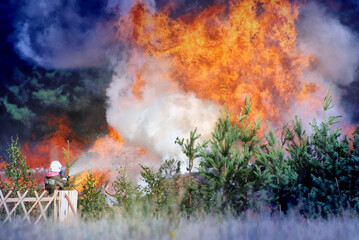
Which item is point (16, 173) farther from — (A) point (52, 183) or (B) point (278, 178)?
(B) point (278, 178)

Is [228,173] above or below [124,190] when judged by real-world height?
above

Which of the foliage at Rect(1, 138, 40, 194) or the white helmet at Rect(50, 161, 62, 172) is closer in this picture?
the white helmet at Rect(50, 161, 62, 172)

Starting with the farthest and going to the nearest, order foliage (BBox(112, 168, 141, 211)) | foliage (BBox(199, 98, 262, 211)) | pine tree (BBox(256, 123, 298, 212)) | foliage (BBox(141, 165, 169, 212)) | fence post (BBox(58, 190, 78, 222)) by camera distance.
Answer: foliage (BBox(112, 168, 141, 211)) → foliage (BBox(141, 165, 169, 212)) → pine tree (BBox(256, 123, 298, 212)) → foliage (BBox(199, 98, 262, 211)) → fence post (BBox(58, 190, 78, 222))

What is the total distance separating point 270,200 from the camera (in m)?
11.2

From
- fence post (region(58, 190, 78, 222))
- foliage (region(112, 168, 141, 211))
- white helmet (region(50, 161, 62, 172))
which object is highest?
white helmet (region(50, 161, 62, 172))

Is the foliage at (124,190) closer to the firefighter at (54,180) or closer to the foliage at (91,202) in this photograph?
the foliage at (91,202)

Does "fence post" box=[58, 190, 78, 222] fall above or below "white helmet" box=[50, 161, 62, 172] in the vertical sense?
below

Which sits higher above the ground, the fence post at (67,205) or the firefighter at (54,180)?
the firefighter at (54,180)

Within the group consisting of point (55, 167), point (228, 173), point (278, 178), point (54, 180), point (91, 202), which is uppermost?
point (55, 167)

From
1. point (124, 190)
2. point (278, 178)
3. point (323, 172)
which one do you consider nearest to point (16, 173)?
point (124, 190)

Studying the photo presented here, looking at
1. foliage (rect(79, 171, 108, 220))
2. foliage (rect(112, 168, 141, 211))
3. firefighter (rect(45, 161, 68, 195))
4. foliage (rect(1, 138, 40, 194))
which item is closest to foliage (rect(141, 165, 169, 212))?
foliage (rect(112, 168, 141, 211))

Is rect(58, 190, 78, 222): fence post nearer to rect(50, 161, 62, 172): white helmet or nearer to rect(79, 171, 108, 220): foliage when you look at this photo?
rect(50, 161, 62, 172): white helmet

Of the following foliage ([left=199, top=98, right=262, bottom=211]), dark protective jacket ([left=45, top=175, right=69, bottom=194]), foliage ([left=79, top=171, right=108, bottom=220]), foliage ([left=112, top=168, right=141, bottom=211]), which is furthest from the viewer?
foliage ([left=112, top=168, right=141, bottom=211])

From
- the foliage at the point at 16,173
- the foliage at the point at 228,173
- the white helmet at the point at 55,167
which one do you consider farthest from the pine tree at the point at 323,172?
the foliage at the point at 16,173
